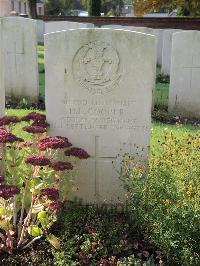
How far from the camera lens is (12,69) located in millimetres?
8750

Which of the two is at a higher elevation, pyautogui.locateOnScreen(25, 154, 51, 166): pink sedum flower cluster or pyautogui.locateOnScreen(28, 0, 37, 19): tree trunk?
pyautogui.locateOnScreen(28, 0, 37, 19): tree trunk

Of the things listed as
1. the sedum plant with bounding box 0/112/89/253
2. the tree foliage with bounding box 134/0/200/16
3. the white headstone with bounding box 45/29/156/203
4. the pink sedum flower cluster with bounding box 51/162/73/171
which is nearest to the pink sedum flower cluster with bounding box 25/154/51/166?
the sedum plant with bounding box 0/112/89/253

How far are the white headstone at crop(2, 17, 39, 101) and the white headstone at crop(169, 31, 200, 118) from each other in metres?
2.68

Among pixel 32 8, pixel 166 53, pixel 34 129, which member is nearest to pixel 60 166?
pixel 34 129

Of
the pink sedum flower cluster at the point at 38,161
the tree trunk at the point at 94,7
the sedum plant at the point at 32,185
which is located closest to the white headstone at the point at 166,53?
the sedum plant at the point at 32,185

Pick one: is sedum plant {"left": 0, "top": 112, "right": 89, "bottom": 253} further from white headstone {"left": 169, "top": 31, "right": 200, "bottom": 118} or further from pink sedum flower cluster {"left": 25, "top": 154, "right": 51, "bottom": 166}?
white headstone {"left": 169, "top": 31, "right": 200, "bottom": 118}

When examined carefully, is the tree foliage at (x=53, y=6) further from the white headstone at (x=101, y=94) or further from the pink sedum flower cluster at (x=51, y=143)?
the pink sedum flower cluster at (x=51, y=143)

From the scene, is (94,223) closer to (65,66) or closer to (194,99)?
(65,66)

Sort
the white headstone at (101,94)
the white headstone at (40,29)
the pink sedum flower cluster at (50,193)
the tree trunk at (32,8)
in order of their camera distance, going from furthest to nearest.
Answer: the white headstone at (40,29), the tree trunk at (32,8), the white headstone at (101,94), the pink sedum flower cluster at (50,193)

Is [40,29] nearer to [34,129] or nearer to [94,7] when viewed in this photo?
[94,7]

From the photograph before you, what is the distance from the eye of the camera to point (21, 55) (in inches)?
337

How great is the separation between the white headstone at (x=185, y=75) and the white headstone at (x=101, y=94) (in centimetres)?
387

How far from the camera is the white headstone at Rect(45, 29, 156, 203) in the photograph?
390 centimetres

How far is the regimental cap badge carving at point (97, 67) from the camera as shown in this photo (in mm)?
3914
